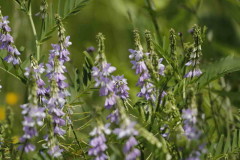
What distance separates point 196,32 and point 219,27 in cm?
327

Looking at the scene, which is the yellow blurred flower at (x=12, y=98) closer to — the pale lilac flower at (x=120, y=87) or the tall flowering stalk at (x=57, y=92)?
the tall flowering stalk at (x=57, y=92)

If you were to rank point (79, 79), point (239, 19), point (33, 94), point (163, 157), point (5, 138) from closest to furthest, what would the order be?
point (33, 94), point (163, 157), point (5, 138), point (79, 79), point (239, 19)

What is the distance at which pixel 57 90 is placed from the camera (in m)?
1.48

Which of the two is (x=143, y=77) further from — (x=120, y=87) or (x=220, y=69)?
(x=220, y=69)

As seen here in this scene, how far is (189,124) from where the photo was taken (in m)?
1.34

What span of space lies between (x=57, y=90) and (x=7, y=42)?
44cm

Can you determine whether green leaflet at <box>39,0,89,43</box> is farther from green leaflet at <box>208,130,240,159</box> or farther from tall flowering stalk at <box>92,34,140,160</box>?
green leaflet at <box>208,130,240,159</box>

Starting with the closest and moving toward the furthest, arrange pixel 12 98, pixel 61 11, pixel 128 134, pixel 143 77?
pixel 128 134 → pixel 143 77 → pixel 61 11 → pixel 12 98

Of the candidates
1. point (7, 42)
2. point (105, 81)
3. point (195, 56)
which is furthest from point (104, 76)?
point (7, 42)

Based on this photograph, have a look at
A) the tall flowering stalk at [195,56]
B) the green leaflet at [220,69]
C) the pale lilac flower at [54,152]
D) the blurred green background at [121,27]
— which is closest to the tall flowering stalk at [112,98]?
the pale lilac flower at [54,152]

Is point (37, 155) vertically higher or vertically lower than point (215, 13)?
lower

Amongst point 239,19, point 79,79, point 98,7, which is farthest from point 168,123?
point 98,7

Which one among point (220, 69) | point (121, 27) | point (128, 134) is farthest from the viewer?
point (121, 27)

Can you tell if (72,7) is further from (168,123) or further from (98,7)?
(98,7)
